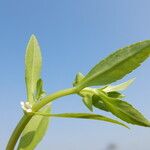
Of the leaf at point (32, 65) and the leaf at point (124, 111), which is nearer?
the leaf at point (124, 111)

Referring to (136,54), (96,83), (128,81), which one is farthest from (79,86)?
(128,81)

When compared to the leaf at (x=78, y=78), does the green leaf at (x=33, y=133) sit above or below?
below

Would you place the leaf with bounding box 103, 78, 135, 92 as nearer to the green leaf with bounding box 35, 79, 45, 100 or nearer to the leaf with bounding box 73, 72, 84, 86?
the leaf with bounding box 73, 72, 84, 86

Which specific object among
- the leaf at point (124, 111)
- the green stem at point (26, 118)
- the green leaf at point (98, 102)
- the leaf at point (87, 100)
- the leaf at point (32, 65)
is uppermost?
the leaf at point (32, 65)

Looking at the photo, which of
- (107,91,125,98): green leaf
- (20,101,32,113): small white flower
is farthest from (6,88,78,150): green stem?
(107,91,125,98): green leaf

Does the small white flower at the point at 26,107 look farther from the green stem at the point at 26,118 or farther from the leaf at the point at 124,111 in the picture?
the leaf at the point at 124,111

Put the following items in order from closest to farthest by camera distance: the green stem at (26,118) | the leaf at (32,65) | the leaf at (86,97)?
the green stem at (26,118), the leaf at (86,97), the leaf at (32,65)

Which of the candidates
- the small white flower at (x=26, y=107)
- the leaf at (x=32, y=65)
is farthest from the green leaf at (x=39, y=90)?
the small white flower at (x=26, y=107)

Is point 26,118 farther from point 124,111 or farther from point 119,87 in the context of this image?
point 119,87
